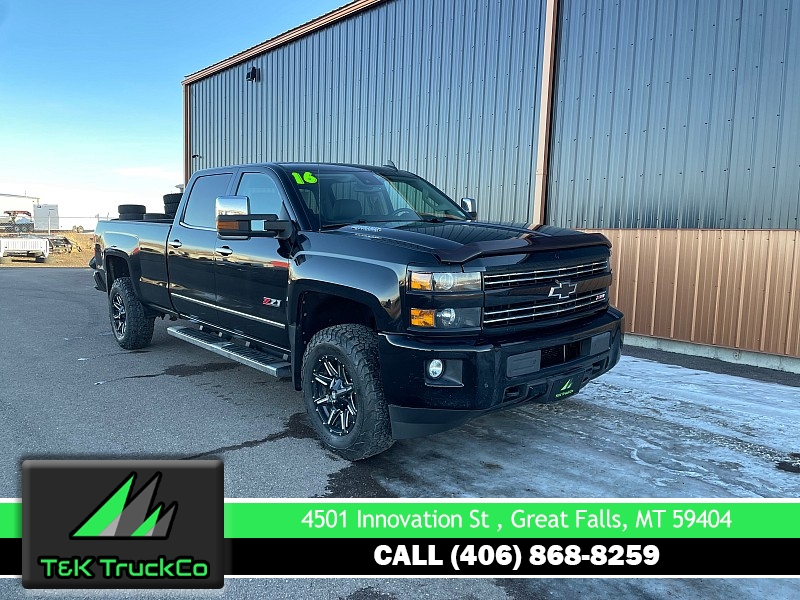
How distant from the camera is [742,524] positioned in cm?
284

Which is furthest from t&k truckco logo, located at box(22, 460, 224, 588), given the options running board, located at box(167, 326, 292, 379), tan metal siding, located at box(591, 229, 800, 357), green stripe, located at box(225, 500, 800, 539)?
tan metal siding, located at box(591, 229, 800, 357)

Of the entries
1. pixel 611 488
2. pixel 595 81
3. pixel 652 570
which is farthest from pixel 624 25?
pixel 652 570

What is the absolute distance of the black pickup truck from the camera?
10.6 ft

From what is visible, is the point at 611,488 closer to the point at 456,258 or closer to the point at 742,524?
the point at 742,524

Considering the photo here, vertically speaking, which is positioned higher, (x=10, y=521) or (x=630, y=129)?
(x=630, y=129)

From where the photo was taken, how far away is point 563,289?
3684 mm

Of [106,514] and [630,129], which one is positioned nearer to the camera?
[106,514]

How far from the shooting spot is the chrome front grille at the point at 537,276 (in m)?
3.33

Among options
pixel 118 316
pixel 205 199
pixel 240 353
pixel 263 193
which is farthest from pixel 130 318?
pixel 263 193

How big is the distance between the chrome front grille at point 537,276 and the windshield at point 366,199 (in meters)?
1.14

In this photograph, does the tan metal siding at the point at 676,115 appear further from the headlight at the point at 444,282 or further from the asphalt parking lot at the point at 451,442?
the headlight at the point at 444,282

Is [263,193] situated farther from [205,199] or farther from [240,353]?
[240,353]

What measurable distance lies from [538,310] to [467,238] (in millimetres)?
605

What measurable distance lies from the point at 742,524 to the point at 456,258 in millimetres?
1882
